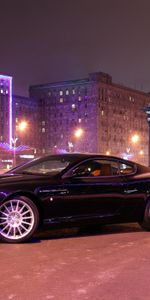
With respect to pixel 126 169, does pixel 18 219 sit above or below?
below

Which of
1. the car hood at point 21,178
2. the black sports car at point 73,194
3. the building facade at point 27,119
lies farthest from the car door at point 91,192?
the building facade at point 27,119

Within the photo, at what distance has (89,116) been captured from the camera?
157250 millimetres

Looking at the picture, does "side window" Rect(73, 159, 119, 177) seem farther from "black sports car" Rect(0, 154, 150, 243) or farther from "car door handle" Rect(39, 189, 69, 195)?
"car door handle" Rect(39, 189, 69, 195)

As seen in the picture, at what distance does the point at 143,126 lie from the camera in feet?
595

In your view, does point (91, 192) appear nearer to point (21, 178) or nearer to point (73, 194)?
point (73, 194)

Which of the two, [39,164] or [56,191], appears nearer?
[56,191]

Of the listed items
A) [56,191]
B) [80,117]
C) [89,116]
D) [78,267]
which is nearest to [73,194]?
[56,191]

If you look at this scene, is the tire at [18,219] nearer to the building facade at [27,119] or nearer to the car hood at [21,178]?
the car hood at [21,178]

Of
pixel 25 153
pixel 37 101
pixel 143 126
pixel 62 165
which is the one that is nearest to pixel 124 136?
pixel 143 126

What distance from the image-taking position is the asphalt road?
4.79 metres

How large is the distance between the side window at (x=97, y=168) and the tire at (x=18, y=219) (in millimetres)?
983

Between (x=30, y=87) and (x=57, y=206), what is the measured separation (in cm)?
17242

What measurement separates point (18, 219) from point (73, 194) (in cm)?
91

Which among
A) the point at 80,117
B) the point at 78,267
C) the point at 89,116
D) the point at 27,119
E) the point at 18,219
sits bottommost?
the point at 78,267
